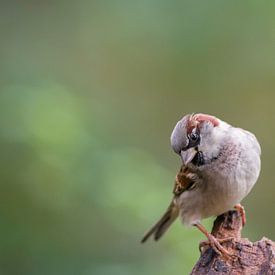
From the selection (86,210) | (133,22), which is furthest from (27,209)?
(133,22)

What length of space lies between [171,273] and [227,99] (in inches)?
104

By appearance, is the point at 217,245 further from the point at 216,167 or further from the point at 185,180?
the point at 185,180

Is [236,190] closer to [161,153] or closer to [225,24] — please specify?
[225,24]

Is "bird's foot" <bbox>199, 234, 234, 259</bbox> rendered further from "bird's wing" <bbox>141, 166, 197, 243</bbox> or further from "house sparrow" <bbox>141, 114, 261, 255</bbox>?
"bird's wing" <bbox>141, 166, 197, 243</bbox>

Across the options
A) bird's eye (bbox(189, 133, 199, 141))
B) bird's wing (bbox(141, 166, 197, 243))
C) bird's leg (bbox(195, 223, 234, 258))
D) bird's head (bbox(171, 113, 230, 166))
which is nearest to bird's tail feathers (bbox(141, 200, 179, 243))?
bird's wing (bbox(141, 166, 197, 243))

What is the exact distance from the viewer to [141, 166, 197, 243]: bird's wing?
120 inches

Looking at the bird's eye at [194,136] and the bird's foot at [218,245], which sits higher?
the bird's eye at [194,136]

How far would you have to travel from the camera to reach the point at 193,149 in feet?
9.11

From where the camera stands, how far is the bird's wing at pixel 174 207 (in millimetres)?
3053

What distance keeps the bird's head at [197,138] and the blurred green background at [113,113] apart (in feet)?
1.03

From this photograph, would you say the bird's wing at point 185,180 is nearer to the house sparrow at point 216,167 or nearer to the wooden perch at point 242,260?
the house sparrow at point 216,167

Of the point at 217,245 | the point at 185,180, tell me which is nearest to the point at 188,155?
the point at 185,180

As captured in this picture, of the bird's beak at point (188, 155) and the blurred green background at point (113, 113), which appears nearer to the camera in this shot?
the bird's beak at point (188, 155)

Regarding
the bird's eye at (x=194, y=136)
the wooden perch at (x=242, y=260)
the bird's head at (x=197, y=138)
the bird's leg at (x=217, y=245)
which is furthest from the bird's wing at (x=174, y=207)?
the wooden perch at (x=242, y=260)
